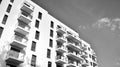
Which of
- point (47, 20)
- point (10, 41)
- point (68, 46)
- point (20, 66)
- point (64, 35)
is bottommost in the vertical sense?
point (20, 66)

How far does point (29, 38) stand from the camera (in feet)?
87.1

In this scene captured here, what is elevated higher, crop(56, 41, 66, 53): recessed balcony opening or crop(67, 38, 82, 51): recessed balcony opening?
crop(67, 38, 82, 51): recessed balcony opening

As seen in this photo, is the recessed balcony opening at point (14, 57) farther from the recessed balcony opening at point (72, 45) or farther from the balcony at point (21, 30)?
the recessed balcony opening at point (72, 45)

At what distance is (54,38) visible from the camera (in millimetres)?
32656

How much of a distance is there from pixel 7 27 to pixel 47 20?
1150cm

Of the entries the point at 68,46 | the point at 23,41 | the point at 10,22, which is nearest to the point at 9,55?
the point at 23,41

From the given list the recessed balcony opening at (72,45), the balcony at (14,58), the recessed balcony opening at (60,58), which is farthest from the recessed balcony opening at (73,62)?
the balcony at (14,58)

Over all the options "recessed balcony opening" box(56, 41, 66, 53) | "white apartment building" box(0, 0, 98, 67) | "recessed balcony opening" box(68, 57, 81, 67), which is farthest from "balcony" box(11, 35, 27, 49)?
"recessed balcony opening" box(68, 57, 81, 67)

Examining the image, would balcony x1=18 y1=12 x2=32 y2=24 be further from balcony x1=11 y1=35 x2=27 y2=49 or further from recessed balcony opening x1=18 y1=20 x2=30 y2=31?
balcony x1=11 y1=35 x2=27 y2=49

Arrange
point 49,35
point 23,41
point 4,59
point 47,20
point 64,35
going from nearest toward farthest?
point 4,59 < point 23,41 < point 49,35 < point 47,20 < point 64,35

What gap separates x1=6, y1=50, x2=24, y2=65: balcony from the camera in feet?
69.4

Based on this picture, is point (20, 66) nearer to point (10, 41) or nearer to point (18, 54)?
point (18, 54)

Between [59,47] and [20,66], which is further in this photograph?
[59,47]

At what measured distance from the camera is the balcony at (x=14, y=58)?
2116 cm
